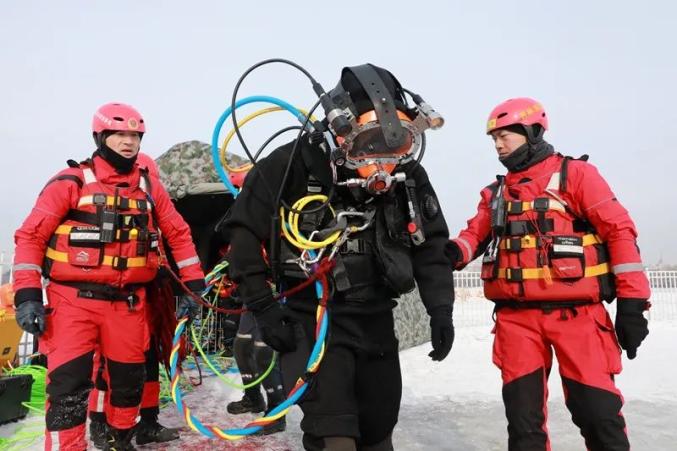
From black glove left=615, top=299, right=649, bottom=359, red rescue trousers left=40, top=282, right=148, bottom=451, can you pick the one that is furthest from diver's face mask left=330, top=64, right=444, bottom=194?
red rescue trousers left=40, top=282, right=148, bottom=451

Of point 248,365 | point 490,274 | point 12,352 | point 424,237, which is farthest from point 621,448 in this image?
point 12,352

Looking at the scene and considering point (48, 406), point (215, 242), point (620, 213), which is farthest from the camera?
point (215, 242)

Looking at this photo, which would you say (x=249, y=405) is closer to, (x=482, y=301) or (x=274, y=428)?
(x=274, y=428)

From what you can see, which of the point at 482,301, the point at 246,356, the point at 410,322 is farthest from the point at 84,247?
the point at 482,301

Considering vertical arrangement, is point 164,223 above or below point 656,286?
above

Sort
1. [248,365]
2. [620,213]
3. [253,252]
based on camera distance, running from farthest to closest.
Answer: [248,365]
[620,213]
[253,252]

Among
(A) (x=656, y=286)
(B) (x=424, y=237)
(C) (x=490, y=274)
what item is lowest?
(A) (x=656, y=286)

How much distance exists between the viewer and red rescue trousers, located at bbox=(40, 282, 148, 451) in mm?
3180

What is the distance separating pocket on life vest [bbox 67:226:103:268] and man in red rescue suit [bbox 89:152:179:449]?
65cm

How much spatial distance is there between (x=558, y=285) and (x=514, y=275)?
0.25m

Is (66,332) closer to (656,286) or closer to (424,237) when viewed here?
(424,237)

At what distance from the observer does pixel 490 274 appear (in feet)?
10.7

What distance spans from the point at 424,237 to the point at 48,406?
2.60 m

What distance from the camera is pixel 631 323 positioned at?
2.83 metres
